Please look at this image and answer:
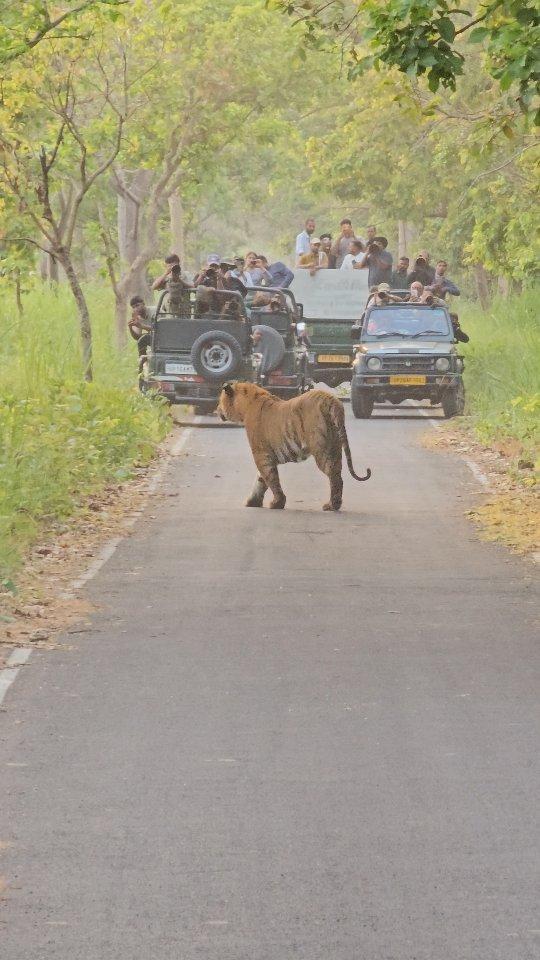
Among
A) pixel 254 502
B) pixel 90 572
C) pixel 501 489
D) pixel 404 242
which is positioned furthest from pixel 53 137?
pixel 404 242

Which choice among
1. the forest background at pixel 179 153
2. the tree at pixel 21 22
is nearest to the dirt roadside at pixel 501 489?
the forest background at pixel 179 153

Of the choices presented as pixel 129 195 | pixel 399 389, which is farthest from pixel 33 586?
pixel 129 195

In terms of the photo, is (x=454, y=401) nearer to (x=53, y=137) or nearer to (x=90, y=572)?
(x=53, y=137)

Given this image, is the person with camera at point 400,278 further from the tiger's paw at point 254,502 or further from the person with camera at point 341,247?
the tiger's paw at point 254,502

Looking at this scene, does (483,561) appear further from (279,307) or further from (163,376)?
(279,307)

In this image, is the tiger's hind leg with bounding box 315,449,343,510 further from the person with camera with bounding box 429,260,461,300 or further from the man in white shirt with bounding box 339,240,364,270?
the man in white shirt with bounding box 339,240,364,270

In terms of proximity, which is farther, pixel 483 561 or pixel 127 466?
pixel 127 466

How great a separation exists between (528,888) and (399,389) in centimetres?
2292

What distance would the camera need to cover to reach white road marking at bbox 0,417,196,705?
371 inches

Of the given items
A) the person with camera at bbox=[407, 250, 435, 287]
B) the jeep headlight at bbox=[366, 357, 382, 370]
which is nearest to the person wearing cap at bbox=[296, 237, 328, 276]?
the person with camera at bbox=[407, 250, 435, 287]

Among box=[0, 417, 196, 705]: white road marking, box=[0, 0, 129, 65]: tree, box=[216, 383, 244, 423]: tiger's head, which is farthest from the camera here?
box=[216, 383, 244, 423]: tiger's head

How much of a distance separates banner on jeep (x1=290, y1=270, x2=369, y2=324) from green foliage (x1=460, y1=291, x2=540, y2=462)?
7.00 ft

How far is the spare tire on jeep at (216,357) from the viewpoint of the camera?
1024 inches

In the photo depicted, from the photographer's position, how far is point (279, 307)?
2883 cm
